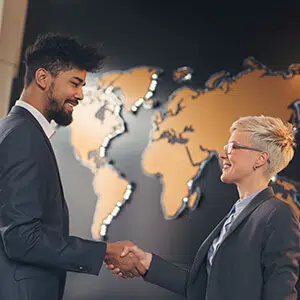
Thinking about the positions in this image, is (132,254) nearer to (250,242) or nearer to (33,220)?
(250,242)

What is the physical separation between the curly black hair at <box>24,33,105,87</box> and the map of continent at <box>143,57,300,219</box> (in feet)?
4.15

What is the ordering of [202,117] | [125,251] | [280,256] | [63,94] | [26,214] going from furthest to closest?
[202,117]
[125,251]
[63,94]
[280,256]
[26,214]

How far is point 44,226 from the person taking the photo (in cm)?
145

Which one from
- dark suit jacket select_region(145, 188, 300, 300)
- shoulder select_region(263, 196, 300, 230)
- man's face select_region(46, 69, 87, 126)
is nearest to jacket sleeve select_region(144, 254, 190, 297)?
dark suit jacket select_region(145, 188, 300, 300)

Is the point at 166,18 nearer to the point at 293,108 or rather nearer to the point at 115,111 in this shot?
the point at 115,111

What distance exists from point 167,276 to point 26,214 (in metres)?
0.84

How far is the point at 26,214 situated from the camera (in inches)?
55.4

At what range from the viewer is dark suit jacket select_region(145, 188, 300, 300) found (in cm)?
157

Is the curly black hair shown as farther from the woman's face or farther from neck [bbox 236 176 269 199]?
neck [bbox 236 176 269 199]

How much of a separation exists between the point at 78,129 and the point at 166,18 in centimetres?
97

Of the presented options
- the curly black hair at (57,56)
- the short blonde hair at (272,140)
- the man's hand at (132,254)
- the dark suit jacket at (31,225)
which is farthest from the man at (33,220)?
the short blonde hair at (272,140)

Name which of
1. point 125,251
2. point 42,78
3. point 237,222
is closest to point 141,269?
point 125,251

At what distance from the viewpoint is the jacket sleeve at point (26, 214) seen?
1410 mm

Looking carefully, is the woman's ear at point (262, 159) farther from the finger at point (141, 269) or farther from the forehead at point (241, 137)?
the finger at point (141, 269)
